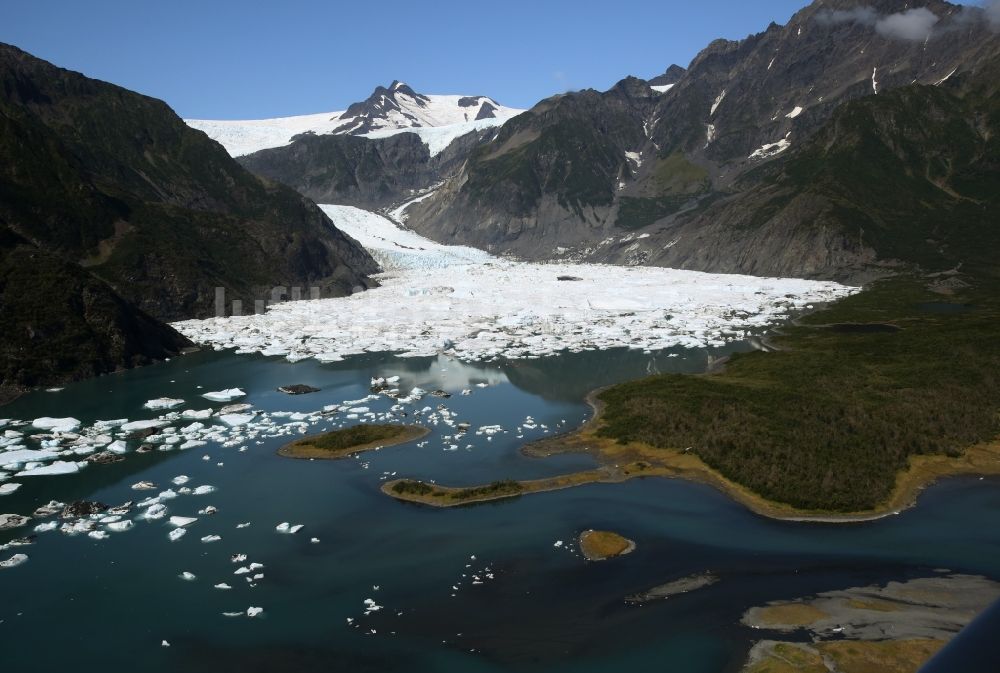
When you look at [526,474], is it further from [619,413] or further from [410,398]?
[410,398]

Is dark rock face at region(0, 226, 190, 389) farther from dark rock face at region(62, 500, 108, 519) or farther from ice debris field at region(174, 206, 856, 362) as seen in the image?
dark rock face at region(62, 500, 108, 519)

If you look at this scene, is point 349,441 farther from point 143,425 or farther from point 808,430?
point 808,430

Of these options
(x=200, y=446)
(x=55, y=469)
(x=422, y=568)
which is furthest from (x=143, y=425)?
(x=422, y=568)

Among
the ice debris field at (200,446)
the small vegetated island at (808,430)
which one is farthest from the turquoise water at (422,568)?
the small vegetated island at (808,430)

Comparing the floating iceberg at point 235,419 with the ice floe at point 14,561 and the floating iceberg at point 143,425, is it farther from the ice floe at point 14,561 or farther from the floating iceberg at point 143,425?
the ice floe at point 14,561

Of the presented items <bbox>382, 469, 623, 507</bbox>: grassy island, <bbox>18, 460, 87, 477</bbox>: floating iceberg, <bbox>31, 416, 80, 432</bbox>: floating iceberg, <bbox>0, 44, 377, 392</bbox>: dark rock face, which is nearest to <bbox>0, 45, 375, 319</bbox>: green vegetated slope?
<bbox>0, 44, 377, 392</bbox>: dark rock face

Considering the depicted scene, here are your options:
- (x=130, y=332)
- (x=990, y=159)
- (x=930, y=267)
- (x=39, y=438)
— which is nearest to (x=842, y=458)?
(x=39, y=438)
